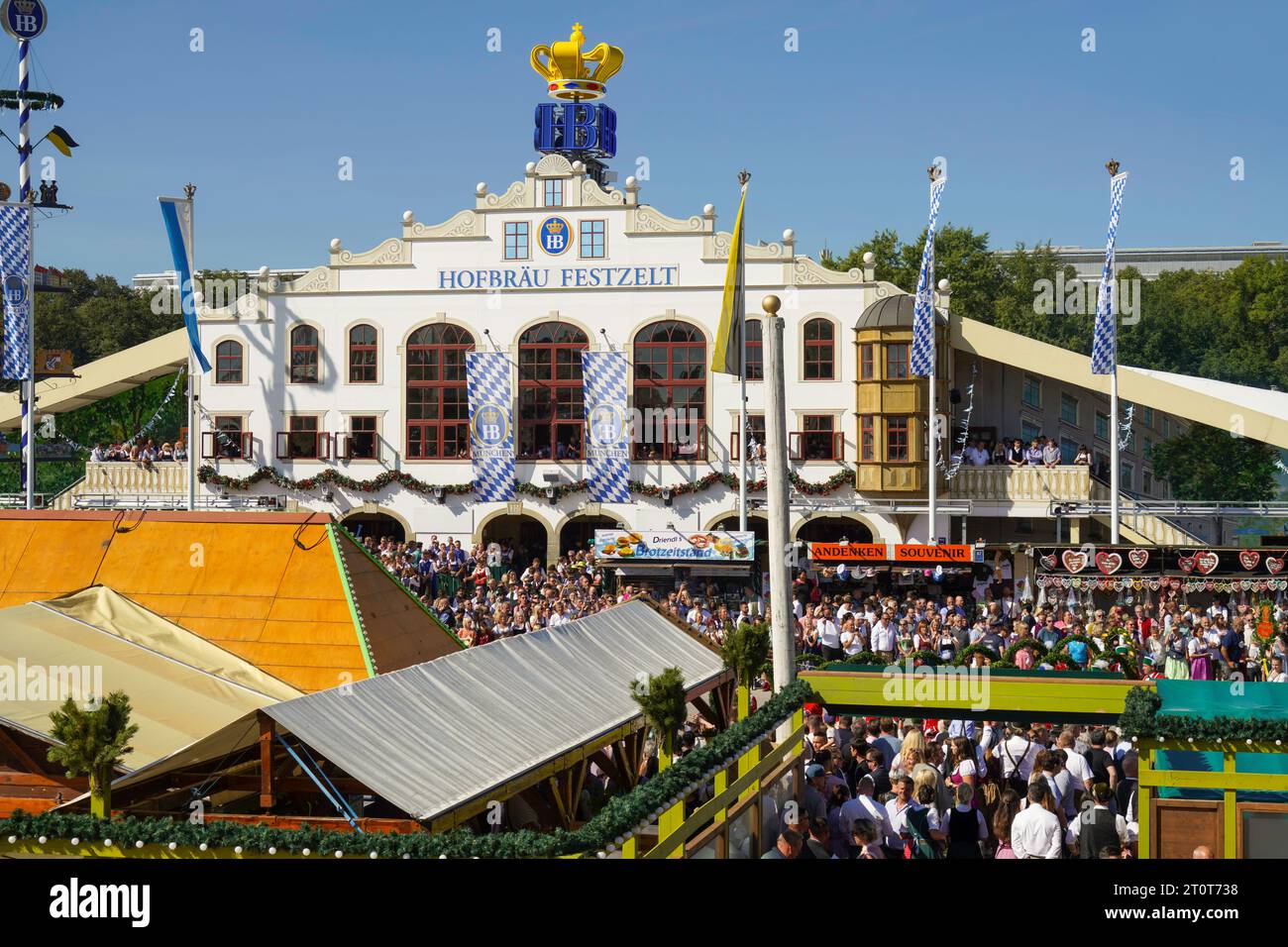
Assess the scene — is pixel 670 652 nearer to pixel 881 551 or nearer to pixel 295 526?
pixel 295 526

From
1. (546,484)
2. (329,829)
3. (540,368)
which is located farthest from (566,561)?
(329,829)

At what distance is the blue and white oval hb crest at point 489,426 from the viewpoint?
138ft

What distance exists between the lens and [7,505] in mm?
43719

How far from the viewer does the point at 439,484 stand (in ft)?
139

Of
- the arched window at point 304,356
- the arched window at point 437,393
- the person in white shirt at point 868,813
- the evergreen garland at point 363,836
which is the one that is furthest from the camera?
the arched window at point 304,356

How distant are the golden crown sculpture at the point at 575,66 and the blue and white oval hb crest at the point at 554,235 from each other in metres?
5.36

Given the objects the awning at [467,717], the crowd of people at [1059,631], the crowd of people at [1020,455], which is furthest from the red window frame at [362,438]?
the awning at [467,717]

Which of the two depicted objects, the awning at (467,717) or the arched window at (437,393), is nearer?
the awning at (467,717)

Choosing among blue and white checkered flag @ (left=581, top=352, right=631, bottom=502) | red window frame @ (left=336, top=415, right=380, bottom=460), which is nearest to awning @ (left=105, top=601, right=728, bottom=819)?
blue and white checkered flag @ (left=581, top=352, right=631, bottom=502)

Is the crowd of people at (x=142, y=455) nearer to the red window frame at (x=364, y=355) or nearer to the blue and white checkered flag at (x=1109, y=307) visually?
the red window frame at (x=364, y=355)

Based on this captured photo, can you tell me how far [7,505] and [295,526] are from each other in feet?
102

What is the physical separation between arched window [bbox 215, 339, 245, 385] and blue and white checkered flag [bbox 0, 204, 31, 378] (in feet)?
23.7

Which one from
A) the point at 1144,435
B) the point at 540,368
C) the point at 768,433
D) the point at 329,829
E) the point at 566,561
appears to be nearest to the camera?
the point at 329,829

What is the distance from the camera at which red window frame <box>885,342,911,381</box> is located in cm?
3931
